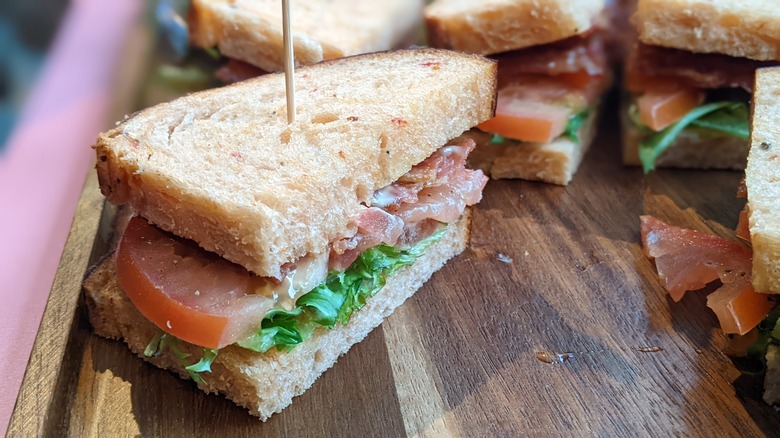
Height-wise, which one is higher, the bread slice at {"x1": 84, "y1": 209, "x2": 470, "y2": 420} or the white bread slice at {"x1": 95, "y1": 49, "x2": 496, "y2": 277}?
the white bread slice at {"x1": 95, "y1": 49, "x2": 496, "y2": 277}

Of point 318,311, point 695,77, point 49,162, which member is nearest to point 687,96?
point 695,77

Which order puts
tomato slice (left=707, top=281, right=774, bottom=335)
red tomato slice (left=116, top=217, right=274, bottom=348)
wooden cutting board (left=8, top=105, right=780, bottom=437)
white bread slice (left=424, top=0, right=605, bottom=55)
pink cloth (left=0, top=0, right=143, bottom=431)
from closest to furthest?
1. red tomato slice (left=116, top=217, right=274, bottom=348)
2. wooden cutting board (left=8, top=105, right=780, bottom=437)
3. tomato slice (left=707, top=281, right=774, bottom=335)
4. pink cloth (left=0, top=0, right=143, bottom=431)
5. white bread slice (left=424, top=0, right=605, bottom=55)

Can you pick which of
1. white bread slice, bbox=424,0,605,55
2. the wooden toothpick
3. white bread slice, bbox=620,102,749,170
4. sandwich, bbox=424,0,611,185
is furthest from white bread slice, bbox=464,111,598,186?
the wooden toothpick

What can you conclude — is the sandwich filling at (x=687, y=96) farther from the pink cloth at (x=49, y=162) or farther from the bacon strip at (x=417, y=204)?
the pink cloth at (x=49, y=162)

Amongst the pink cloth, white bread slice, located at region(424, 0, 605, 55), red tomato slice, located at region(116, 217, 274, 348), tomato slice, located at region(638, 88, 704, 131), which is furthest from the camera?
tomato slice, located at region(638, 88, 704, 131)

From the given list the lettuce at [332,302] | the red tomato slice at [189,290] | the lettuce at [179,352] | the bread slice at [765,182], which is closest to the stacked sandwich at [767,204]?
the bread slice at [765,182]

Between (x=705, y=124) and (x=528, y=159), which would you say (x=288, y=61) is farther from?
(x=705, y=124)

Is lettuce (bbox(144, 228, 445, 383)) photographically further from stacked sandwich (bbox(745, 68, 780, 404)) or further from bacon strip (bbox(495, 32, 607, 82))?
bacon strip (bbox(495, 32, 607, 82))
